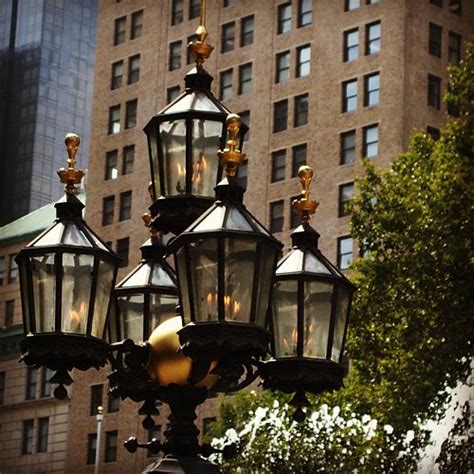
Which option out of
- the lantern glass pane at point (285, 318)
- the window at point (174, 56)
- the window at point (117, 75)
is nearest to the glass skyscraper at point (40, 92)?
the window at point (117, 75)

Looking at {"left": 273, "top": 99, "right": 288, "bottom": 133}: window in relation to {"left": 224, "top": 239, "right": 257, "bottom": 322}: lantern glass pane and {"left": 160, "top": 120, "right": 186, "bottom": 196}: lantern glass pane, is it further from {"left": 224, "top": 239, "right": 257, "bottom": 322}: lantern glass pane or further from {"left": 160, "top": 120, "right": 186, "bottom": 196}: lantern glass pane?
{"left": 224, "top": 239, "right": 257, "bottom": 322}: lantern glass pane

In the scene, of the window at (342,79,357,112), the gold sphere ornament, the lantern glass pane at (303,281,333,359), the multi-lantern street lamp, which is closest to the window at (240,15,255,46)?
the window at (342,79,357,112)

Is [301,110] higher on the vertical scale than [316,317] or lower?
higher

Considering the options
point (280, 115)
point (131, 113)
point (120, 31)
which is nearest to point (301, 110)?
point (280, 115)

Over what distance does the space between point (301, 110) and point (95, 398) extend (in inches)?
815

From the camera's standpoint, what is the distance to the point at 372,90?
8944 centimetres

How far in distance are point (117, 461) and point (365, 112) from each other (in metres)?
23.6

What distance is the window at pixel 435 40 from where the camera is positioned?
91000 mm

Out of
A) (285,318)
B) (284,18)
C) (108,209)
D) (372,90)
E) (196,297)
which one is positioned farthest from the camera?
(108,209)

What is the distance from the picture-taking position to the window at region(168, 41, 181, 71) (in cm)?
10075

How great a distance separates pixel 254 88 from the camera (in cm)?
9612

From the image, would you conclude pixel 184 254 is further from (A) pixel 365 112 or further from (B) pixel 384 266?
(A) pixel 365 112

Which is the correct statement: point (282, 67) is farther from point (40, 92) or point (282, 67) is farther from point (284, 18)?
point (40, 92)

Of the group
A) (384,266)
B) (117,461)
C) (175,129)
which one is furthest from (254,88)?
(175,129)
